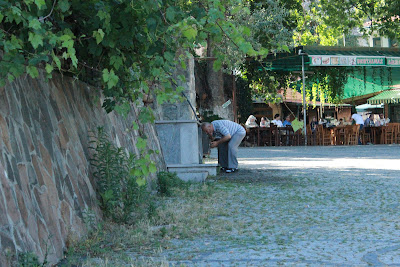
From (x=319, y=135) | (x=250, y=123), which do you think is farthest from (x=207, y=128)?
(x=319, y=135)

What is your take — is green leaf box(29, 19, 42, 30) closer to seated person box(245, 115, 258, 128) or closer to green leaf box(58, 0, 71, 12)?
green leaf box(58, 0, 71, 12)

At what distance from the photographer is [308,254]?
516 cm

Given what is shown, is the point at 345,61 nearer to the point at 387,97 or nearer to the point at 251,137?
the point at 387,97

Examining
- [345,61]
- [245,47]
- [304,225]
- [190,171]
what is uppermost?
[345,61]

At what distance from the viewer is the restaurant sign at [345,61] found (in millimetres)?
30047

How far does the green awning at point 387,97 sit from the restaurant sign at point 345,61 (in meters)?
1.66

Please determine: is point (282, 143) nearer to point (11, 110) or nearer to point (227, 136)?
point (227, 136)

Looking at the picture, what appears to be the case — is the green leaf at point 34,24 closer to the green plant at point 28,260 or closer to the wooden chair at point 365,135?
the green plant at point 28,260

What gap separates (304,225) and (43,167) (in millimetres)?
2895

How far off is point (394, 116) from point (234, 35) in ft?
117

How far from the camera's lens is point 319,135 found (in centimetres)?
3162

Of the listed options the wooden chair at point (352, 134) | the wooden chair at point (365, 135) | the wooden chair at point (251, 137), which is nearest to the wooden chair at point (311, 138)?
the wooden chair at point (352, 134)

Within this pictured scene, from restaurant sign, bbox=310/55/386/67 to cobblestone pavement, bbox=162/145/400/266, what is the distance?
18381 millimetres

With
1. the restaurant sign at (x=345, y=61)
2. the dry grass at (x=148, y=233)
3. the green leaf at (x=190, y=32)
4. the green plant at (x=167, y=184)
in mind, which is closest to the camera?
the green leaf at (x=190, y=32)
